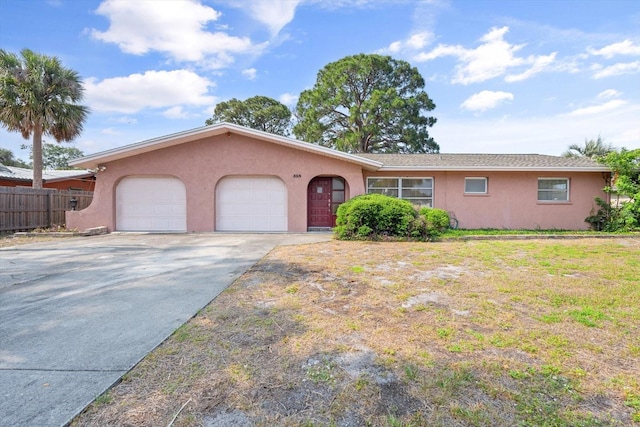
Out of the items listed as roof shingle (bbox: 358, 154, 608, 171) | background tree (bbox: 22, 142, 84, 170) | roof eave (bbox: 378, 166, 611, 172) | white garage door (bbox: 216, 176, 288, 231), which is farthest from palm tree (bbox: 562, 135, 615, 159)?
background tree (bbox: 22, 142, 84, 170)

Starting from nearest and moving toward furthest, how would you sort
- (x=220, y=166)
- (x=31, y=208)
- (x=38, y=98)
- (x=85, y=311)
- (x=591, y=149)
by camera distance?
(x=85, y=311)
(x=220, y=166)
(x=31, y=208)
(x=38, y=98)
(x=591, y=149)

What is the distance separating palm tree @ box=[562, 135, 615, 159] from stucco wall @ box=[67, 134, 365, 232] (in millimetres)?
19842

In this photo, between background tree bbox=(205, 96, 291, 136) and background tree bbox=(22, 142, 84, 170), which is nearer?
background tree bbox=(205, 96, 291, 136)

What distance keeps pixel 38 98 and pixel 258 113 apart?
67.4ft

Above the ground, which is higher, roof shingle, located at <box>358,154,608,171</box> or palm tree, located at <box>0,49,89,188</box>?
palm tree, located at <box>0,49,89,188</box>

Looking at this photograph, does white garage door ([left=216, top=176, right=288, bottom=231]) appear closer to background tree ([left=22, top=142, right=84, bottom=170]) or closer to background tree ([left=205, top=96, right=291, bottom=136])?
background tree ([left=205, top=96, right=291, bottom=136])

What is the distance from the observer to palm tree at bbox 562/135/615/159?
71.6ft

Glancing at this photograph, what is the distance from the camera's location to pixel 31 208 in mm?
13586

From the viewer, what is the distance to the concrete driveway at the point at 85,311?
Result: 235 centimetres

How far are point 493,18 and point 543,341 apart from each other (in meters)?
13.1

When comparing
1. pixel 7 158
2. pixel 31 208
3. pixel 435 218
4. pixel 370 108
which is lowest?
pixel 435 218

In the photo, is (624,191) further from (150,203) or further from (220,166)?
(150,203)

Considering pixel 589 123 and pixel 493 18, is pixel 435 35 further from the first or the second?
pixel 589 123

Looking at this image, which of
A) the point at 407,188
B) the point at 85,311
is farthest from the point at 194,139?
the point at 85,311
